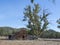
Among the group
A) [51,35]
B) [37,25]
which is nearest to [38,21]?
[37,25]

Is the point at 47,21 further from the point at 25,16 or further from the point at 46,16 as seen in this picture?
the point at 25,16

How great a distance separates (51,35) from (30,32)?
49.9 feet

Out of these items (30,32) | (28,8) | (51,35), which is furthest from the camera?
(51,35)

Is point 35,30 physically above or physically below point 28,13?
below

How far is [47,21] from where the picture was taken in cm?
6719

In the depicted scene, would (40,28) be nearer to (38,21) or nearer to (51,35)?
(38,21)

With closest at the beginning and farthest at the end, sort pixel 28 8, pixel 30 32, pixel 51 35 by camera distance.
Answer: pixel 28 8, pixel 30 32, pixel 51 35

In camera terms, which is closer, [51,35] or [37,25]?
[37,25]

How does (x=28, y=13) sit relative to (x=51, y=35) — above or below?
above

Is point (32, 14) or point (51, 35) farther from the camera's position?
point (51, 35)

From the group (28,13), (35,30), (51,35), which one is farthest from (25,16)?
(51,35)

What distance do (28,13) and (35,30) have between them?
6270 millimetres

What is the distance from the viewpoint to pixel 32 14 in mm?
67812

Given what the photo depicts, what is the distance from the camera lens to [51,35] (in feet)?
272
